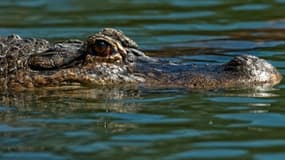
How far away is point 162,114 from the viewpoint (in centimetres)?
888

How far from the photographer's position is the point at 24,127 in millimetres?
8453

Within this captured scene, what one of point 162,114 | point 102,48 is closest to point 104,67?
point 102,48

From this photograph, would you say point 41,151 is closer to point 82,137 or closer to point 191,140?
point 82,137

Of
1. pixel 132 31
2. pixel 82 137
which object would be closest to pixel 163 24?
pixel 132 31

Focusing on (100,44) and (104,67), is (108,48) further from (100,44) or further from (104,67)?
(104,67)

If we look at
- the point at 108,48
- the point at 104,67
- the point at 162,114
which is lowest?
the point at 162,114

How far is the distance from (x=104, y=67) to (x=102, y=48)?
0.64ft

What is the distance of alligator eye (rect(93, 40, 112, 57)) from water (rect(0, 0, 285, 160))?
436mm

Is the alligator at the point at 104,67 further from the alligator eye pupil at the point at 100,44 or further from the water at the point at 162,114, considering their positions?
the water at the point at 162,114

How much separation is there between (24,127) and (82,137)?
0.74 m

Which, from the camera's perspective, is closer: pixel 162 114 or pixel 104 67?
pixel 162 114

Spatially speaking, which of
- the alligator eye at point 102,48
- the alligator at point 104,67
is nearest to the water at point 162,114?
the alligator at point 104,67

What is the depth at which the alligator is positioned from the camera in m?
10.3

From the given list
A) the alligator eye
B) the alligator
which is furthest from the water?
the alligator eye
